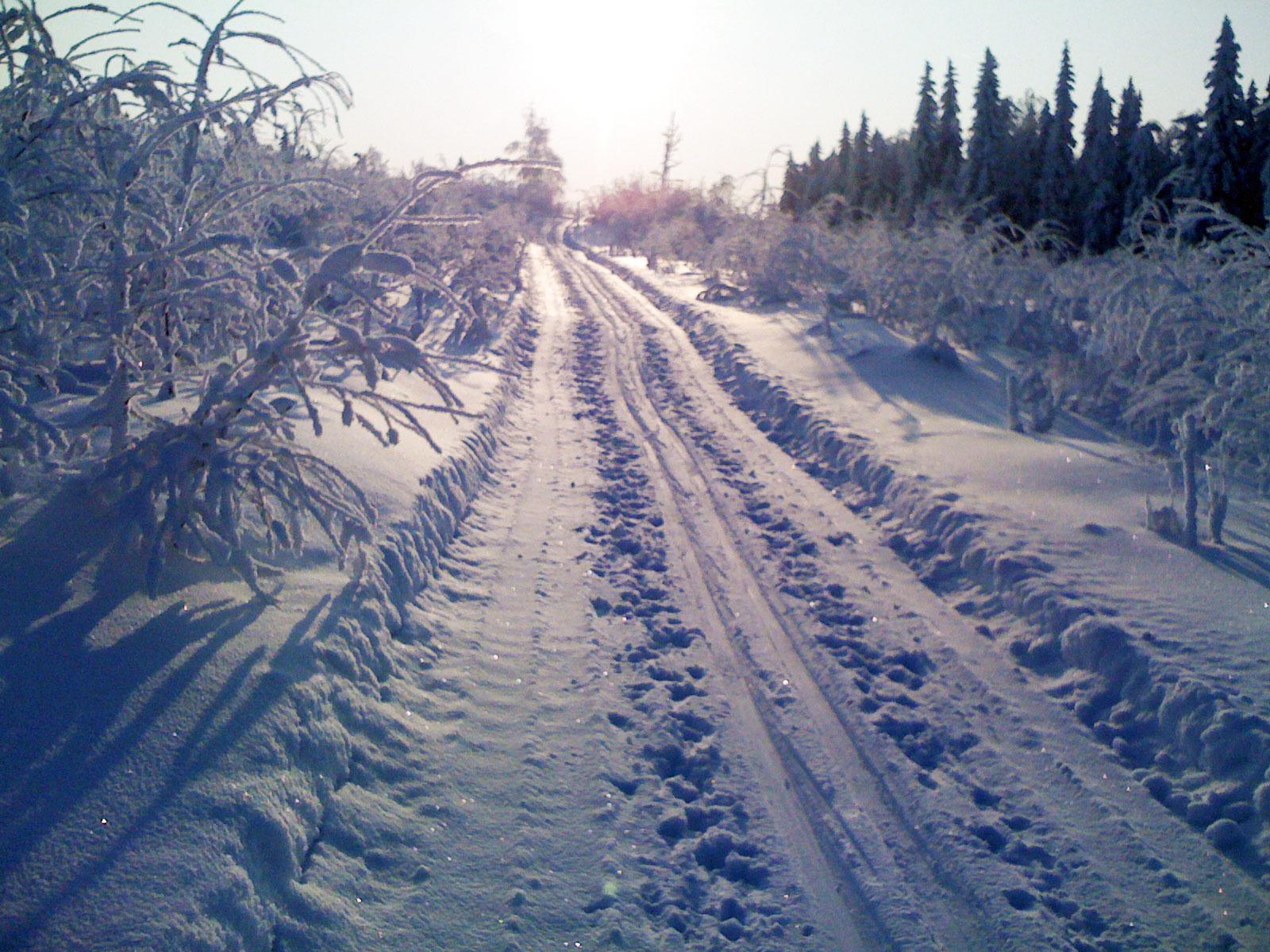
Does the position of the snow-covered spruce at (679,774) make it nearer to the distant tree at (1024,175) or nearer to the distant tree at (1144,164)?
the distant tree at (1144,164)

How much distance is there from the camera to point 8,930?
2.27 m

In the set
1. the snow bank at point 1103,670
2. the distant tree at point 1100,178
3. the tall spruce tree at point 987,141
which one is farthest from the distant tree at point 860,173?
the snow bank at point 1103,670

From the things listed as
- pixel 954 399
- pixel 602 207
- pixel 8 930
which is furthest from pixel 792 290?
pixel 602 207

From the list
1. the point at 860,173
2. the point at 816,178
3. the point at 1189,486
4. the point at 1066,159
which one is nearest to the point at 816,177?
the point at 816,178

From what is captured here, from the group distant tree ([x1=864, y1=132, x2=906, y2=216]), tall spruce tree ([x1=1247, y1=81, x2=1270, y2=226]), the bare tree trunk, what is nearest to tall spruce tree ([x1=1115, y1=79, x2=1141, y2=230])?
tall spruce tree ([x1=1247, y1=81, x2=1270, y2=226])

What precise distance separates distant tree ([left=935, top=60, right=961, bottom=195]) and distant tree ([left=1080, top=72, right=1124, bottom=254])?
5.36 meters

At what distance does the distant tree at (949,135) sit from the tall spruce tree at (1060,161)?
156 inches

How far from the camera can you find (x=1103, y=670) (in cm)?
460

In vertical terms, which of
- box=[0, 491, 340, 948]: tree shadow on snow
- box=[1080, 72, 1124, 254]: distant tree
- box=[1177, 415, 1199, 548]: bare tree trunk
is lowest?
box=[0, 491, 340, 948]: tree shadow on snow

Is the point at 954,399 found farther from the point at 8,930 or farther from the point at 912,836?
the point at 8,930

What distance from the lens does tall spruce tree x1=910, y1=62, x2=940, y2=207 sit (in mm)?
38219

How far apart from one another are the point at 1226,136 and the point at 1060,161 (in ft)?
21.0

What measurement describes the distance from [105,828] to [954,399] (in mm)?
10360

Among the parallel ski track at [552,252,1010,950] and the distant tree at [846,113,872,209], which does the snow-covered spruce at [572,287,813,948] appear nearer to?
the parallel ski track at [552,252,1010,950]
